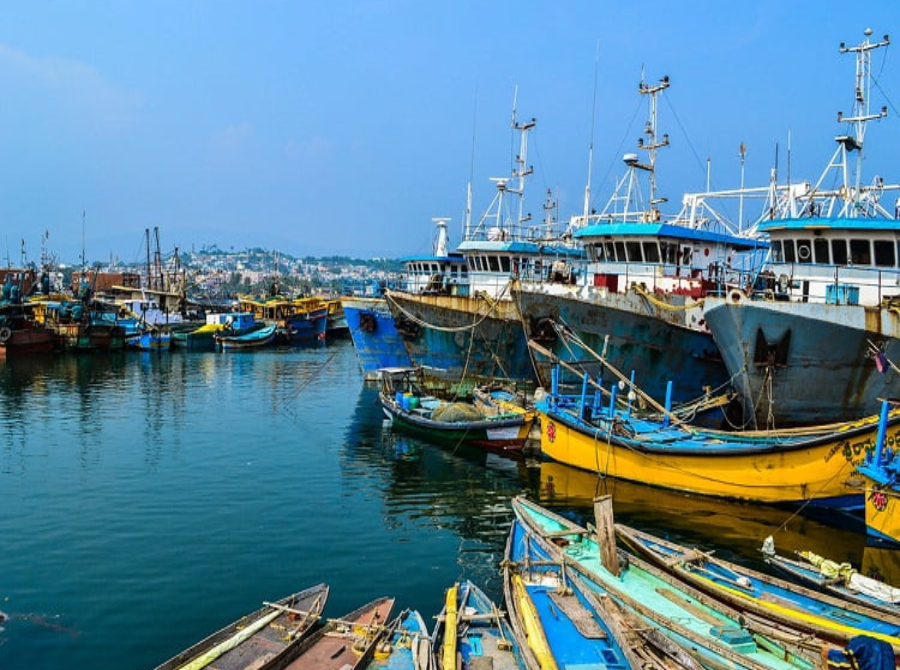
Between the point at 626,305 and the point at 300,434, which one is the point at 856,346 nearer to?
the point at 626,305

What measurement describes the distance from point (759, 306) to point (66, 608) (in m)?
18.0

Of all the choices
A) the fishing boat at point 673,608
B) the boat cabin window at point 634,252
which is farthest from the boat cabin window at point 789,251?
the fishing boat at point 673,608

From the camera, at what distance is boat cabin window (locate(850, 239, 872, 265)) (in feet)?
72.8

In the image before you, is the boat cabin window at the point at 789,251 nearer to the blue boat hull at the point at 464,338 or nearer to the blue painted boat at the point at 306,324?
the blue boat hull at the point at 464,338

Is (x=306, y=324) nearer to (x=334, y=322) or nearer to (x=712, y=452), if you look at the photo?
(x=334, y=322)

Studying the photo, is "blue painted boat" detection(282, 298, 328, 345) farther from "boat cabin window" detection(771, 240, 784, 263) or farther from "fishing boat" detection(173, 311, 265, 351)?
"boat cabin window" detection(771, 240, 784, 263)

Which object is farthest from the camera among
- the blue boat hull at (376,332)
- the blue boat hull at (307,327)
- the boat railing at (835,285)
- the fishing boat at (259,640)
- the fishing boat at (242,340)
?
the blue boat hull at (307,327)

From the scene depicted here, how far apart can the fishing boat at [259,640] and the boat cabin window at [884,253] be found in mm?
18750

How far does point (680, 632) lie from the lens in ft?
33.6

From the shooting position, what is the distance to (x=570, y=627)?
35.5ft

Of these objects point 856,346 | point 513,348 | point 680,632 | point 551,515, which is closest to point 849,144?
point 856,346

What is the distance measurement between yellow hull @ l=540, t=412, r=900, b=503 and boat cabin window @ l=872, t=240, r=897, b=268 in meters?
7.12

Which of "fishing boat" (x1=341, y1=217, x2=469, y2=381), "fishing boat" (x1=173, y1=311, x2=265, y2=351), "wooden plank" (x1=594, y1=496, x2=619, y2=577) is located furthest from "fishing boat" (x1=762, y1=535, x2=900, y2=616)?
"fishing boat" (x1=173, y1=311, x2=265, y2=351)

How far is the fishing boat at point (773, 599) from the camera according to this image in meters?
10.3
